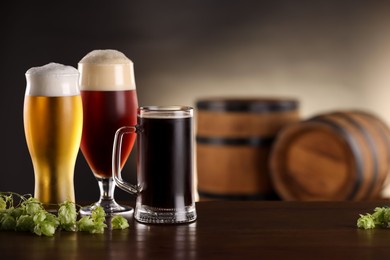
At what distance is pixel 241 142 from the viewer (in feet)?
11.6

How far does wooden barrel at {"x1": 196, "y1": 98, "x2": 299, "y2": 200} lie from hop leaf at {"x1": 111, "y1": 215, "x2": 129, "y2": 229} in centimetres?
230

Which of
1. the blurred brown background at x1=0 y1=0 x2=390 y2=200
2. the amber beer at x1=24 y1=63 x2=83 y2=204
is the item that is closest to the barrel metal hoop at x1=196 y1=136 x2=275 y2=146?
the blurred brown background at x1=0 y1=0 x2=390 y2=200

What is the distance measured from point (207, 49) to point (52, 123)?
12.1ft

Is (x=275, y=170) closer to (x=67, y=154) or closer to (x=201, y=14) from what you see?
(x=201, y=14)

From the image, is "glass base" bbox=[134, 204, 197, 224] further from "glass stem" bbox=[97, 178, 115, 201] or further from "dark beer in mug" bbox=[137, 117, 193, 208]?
"glass stem" bbox=[97, 178, 115, 201]

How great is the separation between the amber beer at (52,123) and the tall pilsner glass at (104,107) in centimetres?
8

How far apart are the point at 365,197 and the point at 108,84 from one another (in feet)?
7.44

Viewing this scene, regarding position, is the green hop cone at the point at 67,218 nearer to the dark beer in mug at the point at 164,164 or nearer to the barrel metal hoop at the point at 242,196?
the dark beer in mug at the point at 164,164

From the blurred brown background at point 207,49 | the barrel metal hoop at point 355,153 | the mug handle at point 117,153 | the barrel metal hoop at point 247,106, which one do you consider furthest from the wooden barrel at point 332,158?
the mug handle at point 117,153

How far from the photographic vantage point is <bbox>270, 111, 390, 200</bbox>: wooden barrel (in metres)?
3.39

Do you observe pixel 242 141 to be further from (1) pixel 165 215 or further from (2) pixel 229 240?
(2) pixel 229 240

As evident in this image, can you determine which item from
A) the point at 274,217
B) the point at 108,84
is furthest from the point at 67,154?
the point at 274,217

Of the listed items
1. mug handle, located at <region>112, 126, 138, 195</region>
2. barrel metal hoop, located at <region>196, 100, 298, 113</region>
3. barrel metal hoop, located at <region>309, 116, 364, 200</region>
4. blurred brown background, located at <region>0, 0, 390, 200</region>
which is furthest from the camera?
blurred brown background, located at <region>0, 0, 390, 200</region>

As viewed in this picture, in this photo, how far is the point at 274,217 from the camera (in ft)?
4.49
